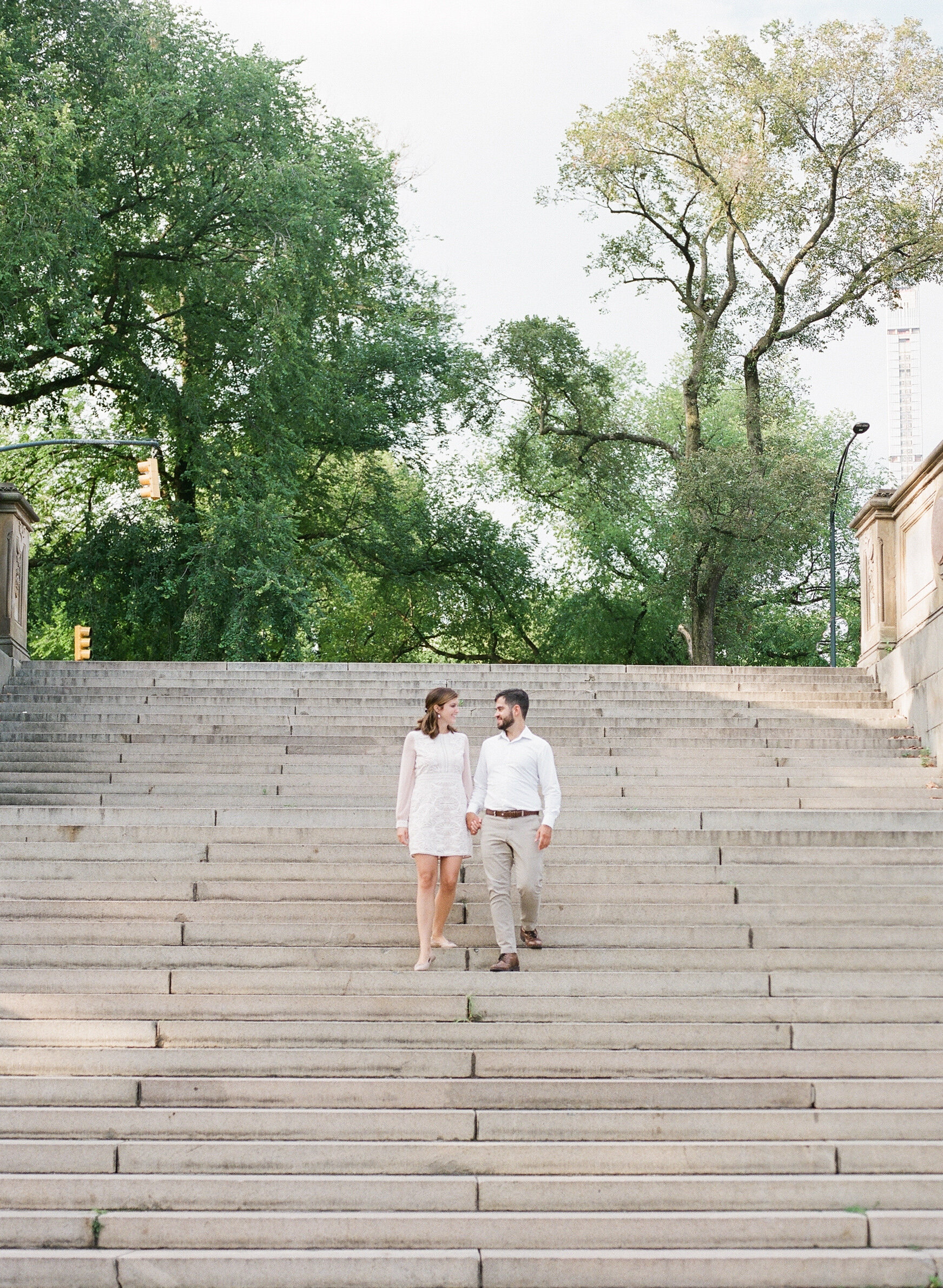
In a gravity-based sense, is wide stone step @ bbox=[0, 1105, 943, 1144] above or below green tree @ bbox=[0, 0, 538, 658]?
below

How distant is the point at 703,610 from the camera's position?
2723cm

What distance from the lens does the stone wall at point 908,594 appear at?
12820 millimetres

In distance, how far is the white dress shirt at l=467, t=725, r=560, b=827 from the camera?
705 centimetres

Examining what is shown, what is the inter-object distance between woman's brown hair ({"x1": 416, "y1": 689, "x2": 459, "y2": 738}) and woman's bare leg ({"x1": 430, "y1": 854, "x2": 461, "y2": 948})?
0.65 m

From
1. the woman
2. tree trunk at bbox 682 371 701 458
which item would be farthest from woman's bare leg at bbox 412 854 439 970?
tree trunk at bbox 682 371 701 458

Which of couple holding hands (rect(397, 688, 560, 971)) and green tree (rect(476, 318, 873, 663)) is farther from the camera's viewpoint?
green tree (rect(476, 318, 873, 663))

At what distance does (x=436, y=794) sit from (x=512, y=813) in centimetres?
42

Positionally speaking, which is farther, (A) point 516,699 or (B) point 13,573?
(B) point 13,573

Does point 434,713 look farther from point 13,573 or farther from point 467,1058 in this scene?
point 13,573

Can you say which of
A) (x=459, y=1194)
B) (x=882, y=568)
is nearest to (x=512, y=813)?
(x=459, y=1194)

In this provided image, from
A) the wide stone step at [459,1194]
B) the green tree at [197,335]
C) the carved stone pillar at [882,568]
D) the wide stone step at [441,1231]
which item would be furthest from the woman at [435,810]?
the green tree at [197,335]

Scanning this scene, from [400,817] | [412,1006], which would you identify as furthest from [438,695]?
[412,1006]

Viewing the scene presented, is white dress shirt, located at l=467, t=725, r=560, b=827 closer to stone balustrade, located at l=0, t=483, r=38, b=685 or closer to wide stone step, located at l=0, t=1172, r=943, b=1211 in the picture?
wide stone step, located at l=0, t=1172, r=943, b=1211

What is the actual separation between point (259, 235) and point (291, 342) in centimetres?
173
